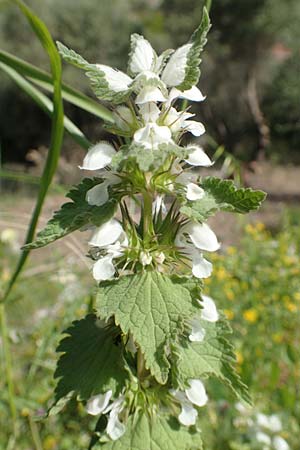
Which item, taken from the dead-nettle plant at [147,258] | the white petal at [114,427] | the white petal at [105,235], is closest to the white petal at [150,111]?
the dead-nettle plant at [147,258]

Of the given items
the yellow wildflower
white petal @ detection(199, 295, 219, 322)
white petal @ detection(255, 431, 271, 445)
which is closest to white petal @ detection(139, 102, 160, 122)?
white petal @ detection(199, 295, 219, 322)

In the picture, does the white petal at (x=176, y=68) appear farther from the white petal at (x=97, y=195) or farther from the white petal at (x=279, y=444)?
the white petal at (x=279, y=444)

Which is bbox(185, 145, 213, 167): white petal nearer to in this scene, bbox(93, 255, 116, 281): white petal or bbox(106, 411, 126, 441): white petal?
bbox(93, 255, 116, 281): white petal

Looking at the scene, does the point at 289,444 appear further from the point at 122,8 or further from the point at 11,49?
the point at 122,8

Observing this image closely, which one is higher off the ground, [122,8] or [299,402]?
[122,8]

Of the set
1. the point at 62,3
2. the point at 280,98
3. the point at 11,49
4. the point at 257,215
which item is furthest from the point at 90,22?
the point at 257,215

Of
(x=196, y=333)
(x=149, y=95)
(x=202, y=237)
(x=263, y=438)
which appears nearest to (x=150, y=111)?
(x=149, y=95)

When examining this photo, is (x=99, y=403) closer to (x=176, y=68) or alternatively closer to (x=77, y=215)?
(x=77, y=215)

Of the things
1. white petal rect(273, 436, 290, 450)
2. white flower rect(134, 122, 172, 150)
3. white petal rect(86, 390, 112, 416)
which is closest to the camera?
white flower rect(134, 122, 172, 150)
